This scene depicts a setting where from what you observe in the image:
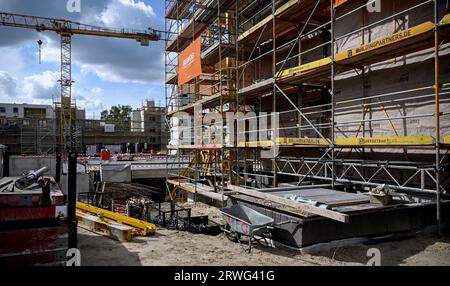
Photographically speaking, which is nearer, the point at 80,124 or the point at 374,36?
the point at 374,36

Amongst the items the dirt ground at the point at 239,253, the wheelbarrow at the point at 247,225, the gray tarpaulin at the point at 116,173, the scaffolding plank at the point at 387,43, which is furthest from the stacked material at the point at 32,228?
the gray tarpaulin at the point at 116,173

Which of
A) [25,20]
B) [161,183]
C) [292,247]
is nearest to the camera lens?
[292,247]

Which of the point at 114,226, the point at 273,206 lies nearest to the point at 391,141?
the point at 273,206

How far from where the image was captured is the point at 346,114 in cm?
1038

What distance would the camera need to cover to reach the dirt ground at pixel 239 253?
6.04 metres

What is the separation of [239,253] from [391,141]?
4.12 metres

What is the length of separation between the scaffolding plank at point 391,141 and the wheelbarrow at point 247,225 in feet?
9.81

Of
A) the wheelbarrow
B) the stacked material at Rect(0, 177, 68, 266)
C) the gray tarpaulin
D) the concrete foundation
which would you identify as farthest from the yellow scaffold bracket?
the gray tarpaulin

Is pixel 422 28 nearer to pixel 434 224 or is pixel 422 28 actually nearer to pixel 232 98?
pixel 434 224

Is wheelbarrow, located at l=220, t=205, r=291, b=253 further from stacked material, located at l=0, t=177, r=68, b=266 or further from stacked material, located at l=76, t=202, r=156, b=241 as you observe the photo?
stacked material, located at l=0, t=177, r=68, b=266

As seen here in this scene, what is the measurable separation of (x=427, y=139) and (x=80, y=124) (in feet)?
166

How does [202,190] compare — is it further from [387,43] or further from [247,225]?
[387,43]
